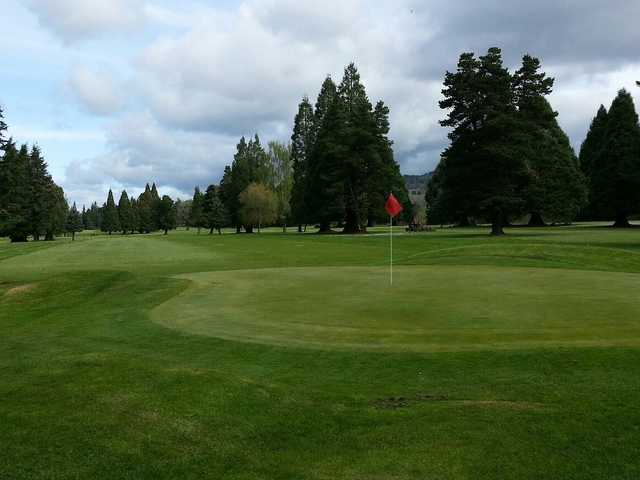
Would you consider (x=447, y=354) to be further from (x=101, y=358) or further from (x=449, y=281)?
(x=449, y=281)

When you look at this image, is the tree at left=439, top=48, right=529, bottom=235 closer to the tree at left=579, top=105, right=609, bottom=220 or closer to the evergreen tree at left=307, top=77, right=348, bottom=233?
the evergreen tree at left=307, top=77, right=348, bottom=233

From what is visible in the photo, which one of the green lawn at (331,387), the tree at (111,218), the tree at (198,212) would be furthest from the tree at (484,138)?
the tree at (111,218)

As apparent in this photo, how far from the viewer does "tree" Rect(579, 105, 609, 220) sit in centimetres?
8550

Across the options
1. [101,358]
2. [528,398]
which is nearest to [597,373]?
[528,398]

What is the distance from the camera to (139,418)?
18.4 ft

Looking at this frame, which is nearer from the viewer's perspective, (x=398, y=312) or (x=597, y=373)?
(x=597, y=373)

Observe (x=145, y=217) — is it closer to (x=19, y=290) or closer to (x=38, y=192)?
(x=38, y=192)

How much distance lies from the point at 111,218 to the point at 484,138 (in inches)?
5668

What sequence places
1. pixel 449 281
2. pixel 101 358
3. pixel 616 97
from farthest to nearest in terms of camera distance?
pixel 616 97 → pixel 449 281 → pixel 101 358

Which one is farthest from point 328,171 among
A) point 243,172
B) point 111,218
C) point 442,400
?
point 111,218

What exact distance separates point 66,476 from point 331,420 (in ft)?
8.53

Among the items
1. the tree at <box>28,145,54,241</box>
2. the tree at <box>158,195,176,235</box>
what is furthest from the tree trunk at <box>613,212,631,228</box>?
the tree at <box>158,195,176,235</box>

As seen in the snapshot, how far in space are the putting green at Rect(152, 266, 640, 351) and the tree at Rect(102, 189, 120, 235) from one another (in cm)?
16790

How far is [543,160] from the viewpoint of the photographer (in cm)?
6375
